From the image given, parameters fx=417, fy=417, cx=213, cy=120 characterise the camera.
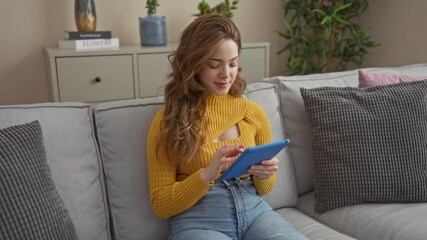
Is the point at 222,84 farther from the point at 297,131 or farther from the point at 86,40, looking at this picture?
the point at 86,40

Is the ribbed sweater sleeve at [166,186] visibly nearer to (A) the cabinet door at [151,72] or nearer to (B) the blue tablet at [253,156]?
(B) the blue tablet at [253,156]

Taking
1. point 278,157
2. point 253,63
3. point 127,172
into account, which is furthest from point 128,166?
point 253,63

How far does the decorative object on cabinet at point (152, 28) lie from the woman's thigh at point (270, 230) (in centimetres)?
158

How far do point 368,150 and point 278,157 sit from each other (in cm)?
30

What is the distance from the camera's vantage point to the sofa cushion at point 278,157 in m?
1.47

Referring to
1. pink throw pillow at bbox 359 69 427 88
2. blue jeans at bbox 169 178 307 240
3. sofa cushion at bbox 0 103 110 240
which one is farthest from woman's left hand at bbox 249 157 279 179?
pink throw pillow at bbox 359 69 427 88

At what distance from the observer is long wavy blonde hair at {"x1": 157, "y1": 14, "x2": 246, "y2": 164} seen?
116cm

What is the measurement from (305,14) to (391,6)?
0.60 m

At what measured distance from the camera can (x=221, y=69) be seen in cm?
121

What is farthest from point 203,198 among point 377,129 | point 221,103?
point 377,129

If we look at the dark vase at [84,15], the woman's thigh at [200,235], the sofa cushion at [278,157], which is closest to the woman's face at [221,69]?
the sofa cushion at [278,157]

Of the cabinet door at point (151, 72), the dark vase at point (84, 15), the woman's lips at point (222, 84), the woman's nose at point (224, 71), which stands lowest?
the cabinet door at point (151, 72)

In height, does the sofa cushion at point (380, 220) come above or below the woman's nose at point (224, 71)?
below

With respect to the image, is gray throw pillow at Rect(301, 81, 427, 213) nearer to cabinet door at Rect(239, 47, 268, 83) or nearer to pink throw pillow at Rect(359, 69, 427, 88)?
pink throw pillow at Rect(359, 69, 427, 88)
